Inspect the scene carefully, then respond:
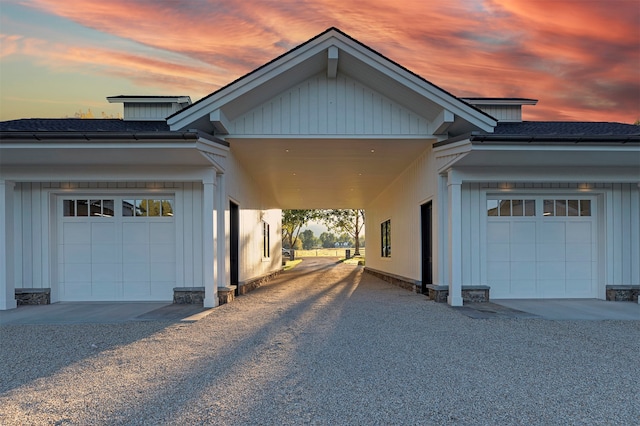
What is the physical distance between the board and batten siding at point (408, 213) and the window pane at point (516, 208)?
5.99ft

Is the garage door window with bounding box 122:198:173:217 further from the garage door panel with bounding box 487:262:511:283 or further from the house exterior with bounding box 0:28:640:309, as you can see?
the garage door panel with bounding box 487:262:511:283

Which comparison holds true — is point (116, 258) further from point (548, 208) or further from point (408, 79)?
point (548, 208)

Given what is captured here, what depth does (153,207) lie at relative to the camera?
9.28 metres

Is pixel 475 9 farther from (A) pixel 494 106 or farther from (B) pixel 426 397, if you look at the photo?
(B) pixel 426 397

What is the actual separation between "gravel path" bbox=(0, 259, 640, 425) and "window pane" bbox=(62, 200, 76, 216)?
3.34m

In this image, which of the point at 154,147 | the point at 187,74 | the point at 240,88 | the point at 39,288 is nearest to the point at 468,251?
the point at 240,88

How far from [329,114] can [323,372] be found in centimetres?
649

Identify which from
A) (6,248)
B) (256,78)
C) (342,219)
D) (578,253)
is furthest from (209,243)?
(342,219)

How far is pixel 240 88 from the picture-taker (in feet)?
28.0

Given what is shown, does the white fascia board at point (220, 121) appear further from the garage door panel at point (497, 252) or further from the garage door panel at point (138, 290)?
the garage door panel at point (497, 252)

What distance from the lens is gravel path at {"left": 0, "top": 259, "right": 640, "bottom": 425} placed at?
10.6 ft

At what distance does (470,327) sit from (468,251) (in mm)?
2995

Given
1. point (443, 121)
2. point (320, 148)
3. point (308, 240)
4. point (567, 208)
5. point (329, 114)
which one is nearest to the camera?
point (443, 121)

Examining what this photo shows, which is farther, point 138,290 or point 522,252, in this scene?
point 522,252
